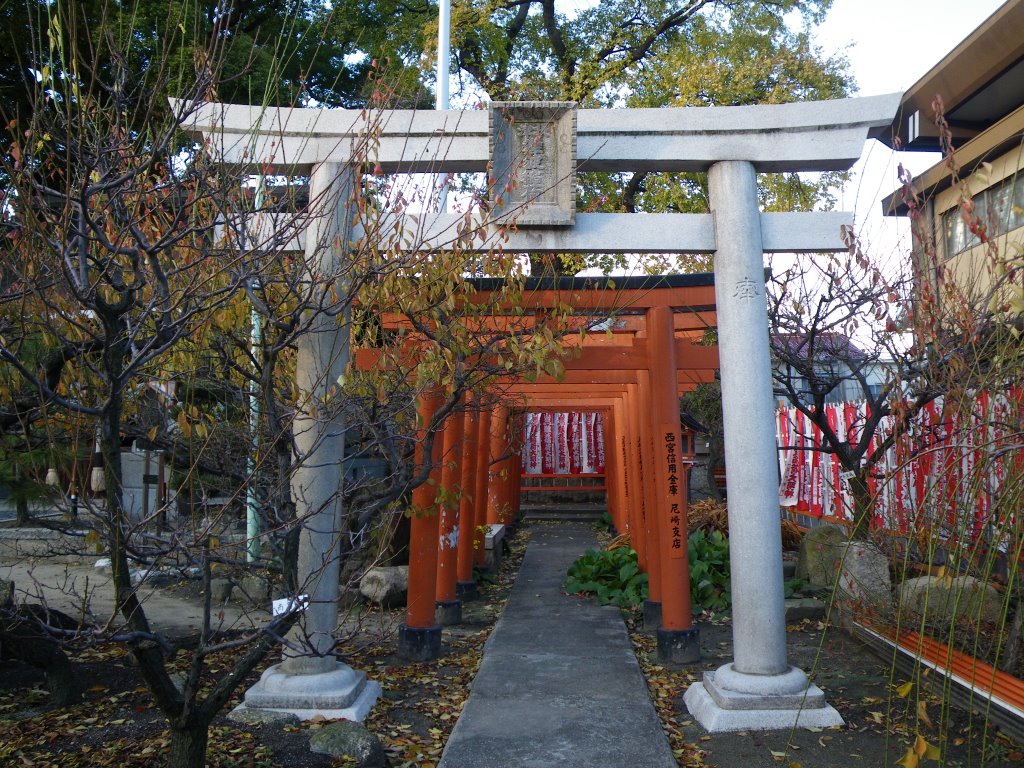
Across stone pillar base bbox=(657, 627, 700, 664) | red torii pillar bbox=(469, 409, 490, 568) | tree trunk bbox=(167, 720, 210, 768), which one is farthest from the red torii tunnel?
tree trunk bbox=(167, 720, 210, 768)

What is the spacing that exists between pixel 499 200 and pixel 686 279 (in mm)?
2353

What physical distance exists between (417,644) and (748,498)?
3.27 metres

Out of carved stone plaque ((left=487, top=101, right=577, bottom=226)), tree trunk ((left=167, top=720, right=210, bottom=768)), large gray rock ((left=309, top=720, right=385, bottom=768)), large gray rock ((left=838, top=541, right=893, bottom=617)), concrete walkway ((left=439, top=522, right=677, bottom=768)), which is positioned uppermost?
carved stone plaque ((left=487, top=101, right=577, bottom=226))

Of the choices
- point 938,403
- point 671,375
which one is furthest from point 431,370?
point 938,403

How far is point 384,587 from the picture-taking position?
30.9ft

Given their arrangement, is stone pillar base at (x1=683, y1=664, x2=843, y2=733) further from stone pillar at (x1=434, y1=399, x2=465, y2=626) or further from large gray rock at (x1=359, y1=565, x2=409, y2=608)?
large gray rock at (x1=359, y1=565, x2=409, y2=608)

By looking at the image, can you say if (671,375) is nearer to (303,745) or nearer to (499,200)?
(499,200)

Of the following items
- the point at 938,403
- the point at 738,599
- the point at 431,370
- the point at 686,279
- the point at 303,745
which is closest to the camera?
the point at 303,745

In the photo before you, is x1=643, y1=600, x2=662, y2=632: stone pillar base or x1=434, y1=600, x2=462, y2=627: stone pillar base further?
x1=434, y1=600, x2=462, y2=627: stone pillar base

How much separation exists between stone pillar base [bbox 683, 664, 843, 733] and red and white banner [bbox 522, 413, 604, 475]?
17.2 metres

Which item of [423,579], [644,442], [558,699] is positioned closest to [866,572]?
[644,442]

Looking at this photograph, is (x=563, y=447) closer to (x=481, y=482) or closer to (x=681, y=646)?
(x=481, y=482)

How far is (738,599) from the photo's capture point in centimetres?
565

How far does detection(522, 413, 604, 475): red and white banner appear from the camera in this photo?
22.8 meters
